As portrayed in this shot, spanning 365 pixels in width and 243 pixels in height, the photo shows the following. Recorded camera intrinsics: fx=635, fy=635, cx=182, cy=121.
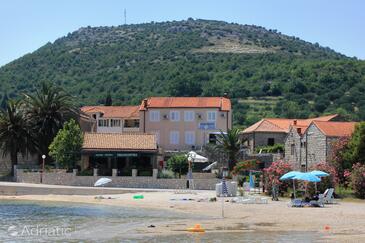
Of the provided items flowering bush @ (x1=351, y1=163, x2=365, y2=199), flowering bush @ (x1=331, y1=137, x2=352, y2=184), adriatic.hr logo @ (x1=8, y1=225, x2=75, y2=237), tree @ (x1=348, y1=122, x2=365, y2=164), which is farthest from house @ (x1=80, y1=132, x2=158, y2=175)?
adriatic.hr logo @ (x1=8, y1=225, x2=75, y2=237)

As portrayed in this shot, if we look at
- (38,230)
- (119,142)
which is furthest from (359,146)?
(38,230)

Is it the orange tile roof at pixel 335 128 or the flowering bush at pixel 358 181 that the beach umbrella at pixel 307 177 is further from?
the orange tile roof at pixel 335 128

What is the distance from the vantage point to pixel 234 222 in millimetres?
29938

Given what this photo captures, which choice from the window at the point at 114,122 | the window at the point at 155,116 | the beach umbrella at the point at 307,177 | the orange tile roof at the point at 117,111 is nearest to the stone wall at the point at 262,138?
the window at the point at 155,116

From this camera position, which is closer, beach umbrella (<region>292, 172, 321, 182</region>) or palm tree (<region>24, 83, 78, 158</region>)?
beach umbrella (<region>292, 172, 321, 182</region>)

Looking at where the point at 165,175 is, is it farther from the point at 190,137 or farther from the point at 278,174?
the point at 190,137

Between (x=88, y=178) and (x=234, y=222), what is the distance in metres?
28.5

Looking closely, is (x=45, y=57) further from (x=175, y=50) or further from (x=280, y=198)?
(x=280, y=198)

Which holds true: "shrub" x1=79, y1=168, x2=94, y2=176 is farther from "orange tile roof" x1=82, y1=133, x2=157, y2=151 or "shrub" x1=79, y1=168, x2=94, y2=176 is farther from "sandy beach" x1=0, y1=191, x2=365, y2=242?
"sandy beach" x1=0, y1=191, x2=365, y2=242

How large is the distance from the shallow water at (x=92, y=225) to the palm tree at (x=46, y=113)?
24630mm

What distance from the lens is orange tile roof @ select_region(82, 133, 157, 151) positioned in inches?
2437

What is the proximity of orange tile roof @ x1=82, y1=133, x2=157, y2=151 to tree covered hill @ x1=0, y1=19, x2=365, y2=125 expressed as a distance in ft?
150

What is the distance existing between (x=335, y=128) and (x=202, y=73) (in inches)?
3272

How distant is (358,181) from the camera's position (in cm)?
4166
